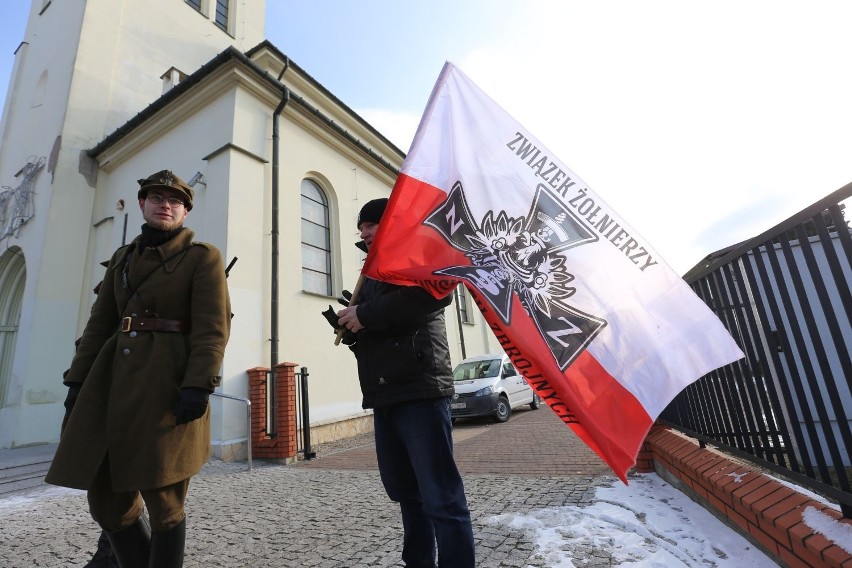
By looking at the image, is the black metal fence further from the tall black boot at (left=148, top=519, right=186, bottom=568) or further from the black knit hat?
the tall black boot at (left=148, top=519, right=186, bottom=568)

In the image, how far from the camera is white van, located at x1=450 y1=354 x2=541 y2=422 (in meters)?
9.62

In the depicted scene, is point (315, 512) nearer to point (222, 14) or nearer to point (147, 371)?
point (147, 371)

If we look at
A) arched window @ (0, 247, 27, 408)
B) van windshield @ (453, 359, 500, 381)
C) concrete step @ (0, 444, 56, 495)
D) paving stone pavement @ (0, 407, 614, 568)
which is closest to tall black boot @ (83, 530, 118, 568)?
paving stone pavement @ (0, 407, 614, 568)

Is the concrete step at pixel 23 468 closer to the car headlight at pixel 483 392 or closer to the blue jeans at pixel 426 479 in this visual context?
the blue jeans at pixel 426 479

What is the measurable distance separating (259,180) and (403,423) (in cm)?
761

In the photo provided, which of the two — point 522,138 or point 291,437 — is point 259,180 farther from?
point 522,138

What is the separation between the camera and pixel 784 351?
7.22ft

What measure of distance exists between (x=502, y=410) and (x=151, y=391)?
29.5ft

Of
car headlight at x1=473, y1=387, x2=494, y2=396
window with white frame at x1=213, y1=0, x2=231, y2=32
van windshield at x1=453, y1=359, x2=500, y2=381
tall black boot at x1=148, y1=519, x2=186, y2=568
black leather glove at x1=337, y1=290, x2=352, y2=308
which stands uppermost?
window with white frame at x1=213, y1=0, x2=231, y2=32

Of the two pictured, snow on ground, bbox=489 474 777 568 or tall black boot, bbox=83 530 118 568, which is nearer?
snow on ground, bbox=489 474 777 568

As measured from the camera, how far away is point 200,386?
1.86 metres

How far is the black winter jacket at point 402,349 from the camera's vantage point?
1943 mm

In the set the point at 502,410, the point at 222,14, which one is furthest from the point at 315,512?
the point at 222,14

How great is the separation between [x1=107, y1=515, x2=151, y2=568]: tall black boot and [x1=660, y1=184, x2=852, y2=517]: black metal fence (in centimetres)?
290
